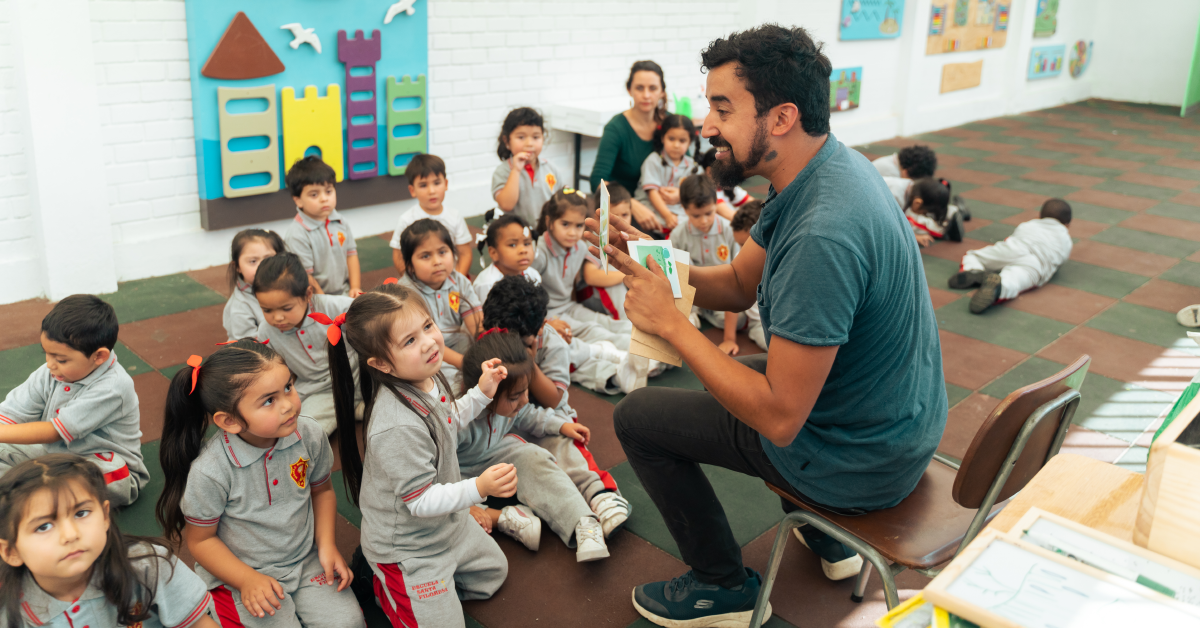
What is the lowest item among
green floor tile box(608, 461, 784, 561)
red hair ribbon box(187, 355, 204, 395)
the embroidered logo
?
green floor tile box(608, 461, 784, 561)

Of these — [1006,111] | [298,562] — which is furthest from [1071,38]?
[298,562]

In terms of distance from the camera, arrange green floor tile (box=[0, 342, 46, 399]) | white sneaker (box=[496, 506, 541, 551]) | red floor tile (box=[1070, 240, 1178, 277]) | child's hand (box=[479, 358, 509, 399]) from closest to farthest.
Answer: child's hand (box=[479, 358, 509, 399]), white sneaker (box=[496, 506, 541, 551]), green floor tile (box=[0, 342, 46, 399]), red floor tile (box=[1070, 240, 1178, 277])

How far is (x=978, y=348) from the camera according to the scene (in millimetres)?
4164

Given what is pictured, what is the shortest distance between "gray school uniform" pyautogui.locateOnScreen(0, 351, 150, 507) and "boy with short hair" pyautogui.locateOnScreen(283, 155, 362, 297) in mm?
1290

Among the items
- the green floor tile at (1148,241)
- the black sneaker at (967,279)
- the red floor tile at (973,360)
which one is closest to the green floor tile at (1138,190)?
the green floor tile at (1148,241)

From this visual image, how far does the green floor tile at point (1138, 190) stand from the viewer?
725 cm

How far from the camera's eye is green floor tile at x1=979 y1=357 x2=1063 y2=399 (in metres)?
3.70

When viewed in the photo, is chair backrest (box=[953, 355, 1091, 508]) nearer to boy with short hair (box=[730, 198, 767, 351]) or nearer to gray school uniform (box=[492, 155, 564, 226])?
boy with short hair (box=[730, 198, 767, 351])

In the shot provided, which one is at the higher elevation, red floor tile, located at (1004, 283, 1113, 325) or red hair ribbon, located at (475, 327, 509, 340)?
red hair ribbon, located at (475, 327, 509, 340)

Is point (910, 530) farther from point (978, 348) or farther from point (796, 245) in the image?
point (978, 348)

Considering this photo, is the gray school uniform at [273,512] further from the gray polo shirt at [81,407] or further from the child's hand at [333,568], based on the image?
the gray polo shirt at [81,407]

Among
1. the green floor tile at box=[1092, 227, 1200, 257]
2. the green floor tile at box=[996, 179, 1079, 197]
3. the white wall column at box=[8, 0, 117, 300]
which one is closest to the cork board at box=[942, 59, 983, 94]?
the green floor tile at box=[996, 179, 1079, 197]

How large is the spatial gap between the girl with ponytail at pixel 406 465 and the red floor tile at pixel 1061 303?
3712 mm

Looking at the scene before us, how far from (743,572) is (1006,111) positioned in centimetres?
1118
